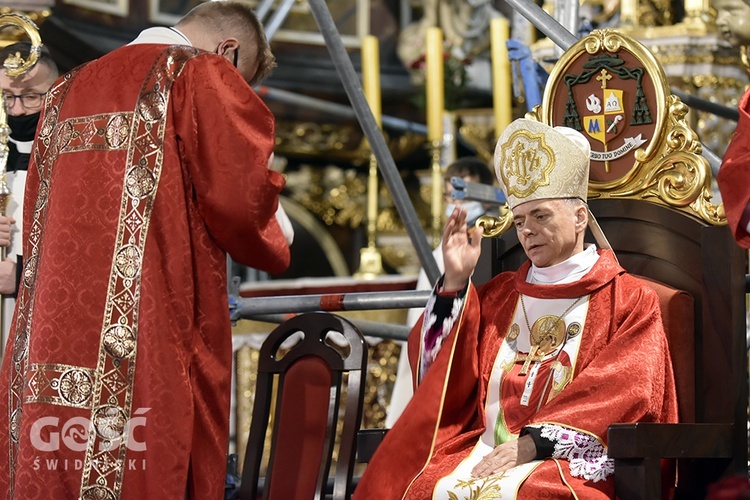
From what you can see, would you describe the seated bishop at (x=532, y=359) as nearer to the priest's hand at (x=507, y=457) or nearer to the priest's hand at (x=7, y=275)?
the priest's hand at (x=507, y=457)

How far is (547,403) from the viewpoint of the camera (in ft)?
12.5

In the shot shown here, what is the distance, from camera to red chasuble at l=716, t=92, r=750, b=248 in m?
3.59

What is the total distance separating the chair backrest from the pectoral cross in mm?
482

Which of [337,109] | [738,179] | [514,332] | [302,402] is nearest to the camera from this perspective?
[738,179]

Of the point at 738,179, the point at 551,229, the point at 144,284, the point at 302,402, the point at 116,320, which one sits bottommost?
the point at 302,402

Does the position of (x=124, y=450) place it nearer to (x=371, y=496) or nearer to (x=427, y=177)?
(x=371, y=496)

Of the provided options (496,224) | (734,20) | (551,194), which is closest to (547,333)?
(551,194)

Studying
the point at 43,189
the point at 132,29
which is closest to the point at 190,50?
Answer: the point at 43,189

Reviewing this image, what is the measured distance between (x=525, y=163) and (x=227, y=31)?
3.25ft

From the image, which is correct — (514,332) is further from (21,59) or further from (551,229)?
(21,59)

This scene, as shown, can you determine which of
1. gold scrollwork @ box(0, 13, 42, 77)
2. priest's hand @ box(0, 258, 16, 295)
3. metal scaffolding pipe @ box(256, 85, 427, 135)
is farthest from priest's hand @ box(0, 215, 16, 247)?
metal scaffolding pipe @ box(256, 85, 427, 135)

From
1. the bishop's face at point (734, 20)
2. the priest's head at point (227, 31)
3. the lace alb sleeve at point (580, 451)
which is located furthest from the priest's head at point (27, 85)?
the bishop's face at point (734, 20)

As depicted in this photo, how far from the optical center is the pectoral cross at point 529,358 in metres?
3.97

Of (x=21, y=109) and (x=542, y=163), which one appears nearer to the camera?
(x=542, y=163)
